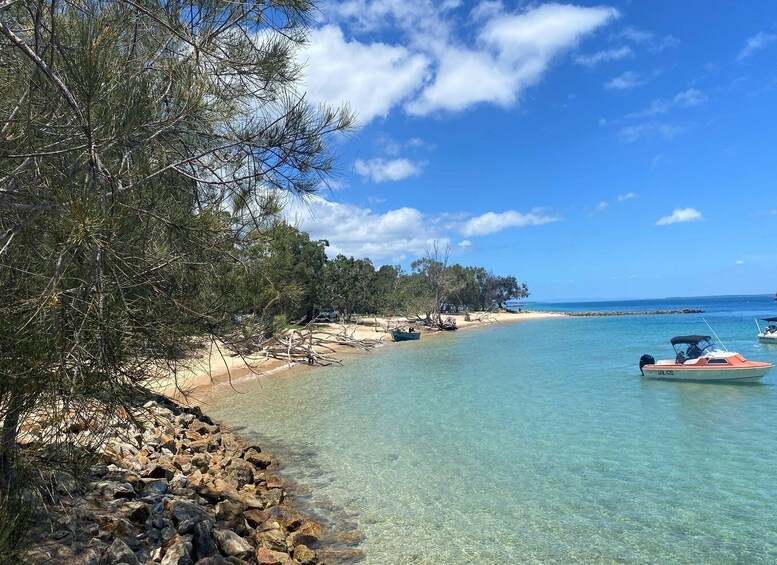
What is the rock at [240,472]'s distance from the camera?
26.2 ft

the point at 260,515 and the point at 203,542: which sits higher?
the point at 203,542

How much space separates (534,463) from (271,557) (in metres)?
5.88

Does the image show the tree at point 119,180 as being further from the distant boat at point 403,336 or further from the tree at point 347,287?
the tree at point 347,287

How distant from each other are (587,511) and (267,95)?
7.19m

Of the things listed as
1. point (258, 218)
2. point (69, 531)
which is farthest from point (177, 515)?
point (258, 218)

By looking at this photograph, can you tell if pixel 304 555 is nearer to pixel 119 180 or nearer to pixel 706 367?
pixel 119 180

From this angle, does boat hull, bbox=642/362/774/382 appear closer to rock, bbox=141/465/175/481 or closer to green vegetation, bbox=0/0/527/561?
green vegetation, bbox=0/0/527/561

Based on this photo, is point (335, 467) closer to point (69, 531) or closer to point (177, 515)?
point (177, 515)

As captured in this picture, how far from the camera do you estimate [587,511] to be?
738 cm

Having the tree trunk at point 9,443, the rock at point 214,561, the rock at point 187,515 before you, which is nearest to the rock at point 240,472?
the rock at point 187,515

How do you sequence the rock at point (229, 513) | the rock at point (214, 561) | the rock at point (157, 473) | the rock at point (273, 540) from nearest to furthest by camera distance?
the rock at point (214, 561)
the rock at point (273, 540)
the rock at point (229, 513)
the rock at point (157, 473)

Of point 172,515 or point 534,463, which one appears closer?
point 172,515

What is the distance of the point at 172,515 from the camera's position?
5.42 metres

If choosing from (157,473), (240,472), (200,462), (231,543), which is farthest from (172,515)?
(240,472)
